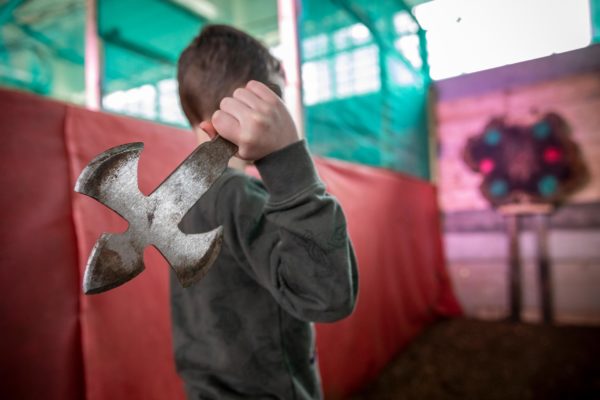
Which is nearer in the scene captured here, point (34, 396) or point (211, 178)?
point (211, 178)

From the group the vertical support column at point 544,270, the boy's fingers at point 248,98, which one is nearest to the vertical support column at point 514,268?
the vertical support column at point 544,270

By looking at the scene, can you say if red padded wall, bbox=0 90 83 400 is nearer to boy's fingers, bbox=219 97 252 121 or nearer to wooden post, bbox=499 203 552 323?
boy's fingers, bbox=219 97 252 121

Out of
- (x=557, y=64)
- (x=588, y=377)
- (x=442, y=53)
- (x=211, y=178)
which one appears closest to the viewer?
(x=211, y=178)

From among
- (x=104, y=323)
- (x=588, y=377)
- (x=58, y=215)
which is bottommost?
(x=588, y=377)

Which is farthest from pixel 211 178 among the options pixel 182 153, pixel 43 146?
pixel 182 153

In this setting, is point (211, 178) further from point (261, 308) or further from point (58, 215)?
point (58, 215)

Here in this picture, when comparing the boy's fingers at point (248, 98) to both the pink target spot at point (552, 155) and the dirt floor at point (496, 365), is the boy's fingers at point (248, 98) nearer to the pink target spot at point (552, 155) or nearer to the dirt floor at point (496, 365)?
the dirt floor at point (496, 365)

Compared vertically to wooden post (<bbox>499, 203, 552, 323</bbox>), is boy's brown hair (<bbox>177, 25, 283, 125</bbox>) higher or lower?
higher

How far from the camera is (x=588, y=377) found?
2.02 metres

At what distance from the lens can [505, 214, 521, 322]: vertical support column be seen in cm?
308

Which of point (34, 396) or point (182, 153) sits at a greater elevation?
point (182, 153)

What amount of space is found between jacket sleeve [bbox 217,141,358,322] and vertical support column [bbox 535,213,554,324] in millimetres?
3119

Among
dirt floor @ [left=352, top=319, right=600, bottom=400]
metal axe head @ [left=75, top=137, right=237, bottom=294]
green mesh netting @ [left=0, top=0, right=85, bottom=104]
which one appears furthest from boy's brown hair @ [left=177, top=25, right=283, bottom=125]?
green mesh netting @ [left=0, top=0, right=85, bottom=104]

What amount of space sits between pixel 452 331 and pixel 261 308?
2.65 meters
